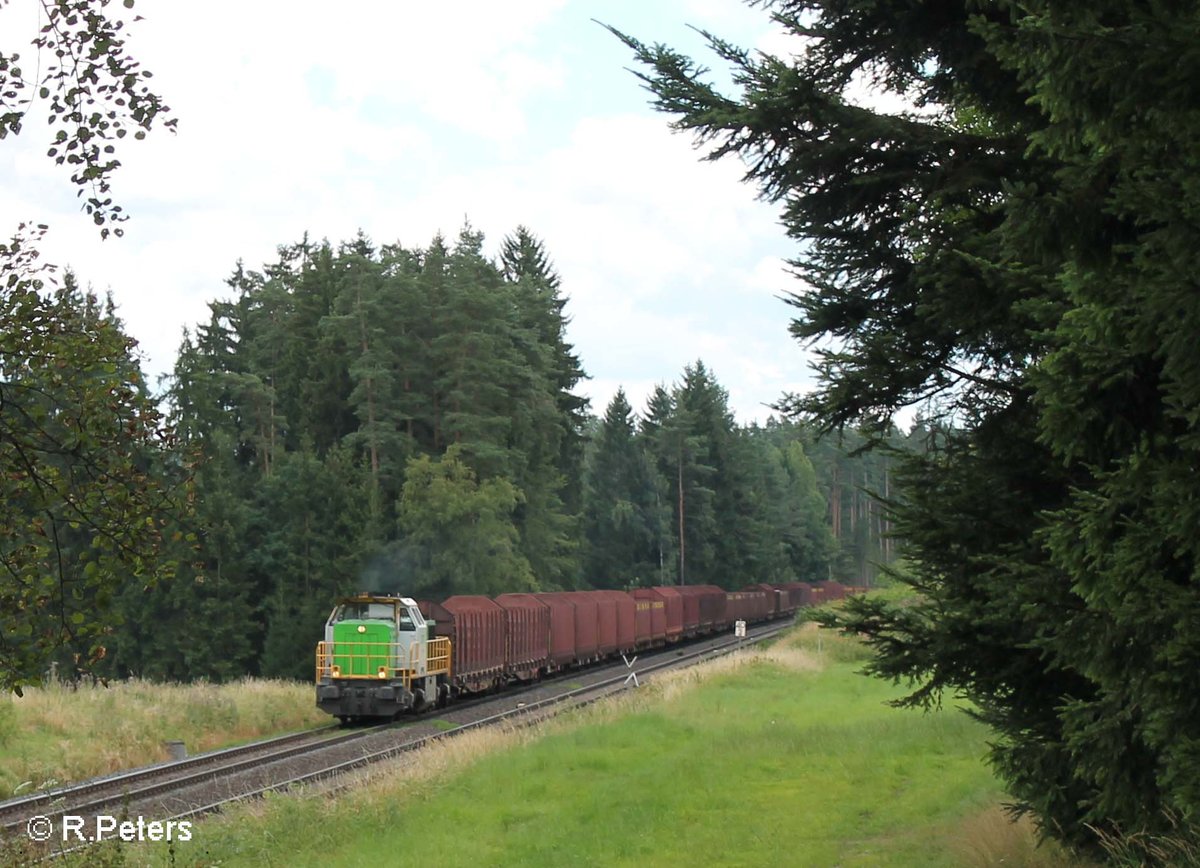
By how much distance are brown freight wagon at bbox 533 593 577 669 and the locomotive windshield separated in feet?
36.4

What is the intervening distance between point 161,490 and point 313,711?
85.8 ft

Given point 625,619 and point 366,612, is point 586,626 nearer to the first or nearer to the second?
point 625,619

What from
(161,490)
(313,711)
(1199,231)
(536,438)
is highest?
(536,438)

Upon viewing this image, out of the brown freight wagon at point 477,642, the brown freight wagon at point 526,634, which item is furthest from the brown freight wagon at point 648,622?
the brown freight wagon at point 477,642

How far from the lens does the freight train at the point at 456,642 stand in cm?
2609

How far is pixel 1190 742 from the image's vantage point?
5.65 metres

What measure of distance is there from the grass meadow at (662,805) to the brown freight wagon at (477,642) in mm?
9072

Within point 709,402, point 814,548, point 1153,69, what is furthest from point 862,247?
point 814,548

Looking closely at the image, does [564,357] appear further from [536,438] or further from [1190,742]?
[1190,742]

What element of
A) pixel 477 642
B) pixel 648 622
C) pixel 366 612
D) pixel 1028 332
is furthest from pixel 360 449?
pixel 1028 332

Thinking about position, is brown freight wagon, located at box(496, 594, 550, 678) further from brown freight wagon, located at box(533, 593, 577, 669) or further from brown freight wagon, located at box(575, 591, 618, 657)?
brown freight wagon, located at box(575, 591, 618, 657)

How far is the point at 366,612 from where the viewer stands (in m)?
26.9

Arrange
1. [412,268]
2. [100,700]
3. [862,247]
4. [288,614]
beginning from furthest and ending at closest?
[412,268]
[288,614]
[100,700]
[862,247]

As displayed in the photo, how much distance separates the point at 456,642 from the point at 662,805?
1645 cm
